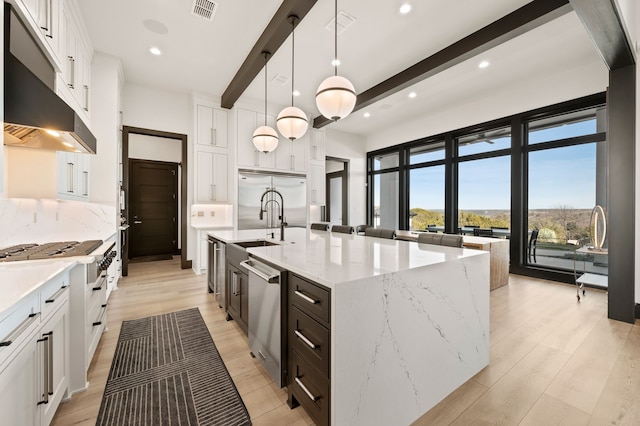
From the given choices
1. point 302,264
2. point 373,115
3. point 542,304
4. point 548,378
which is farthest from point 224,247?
point 373,115

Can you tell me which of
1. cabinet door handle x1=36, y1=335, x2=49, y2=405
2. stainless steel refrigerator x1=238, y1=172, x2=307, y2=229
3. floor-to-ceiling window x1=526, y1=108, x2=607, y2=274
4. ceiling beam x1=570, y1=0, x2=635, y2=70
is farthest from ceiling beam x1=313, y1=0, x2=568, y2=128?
Result: cabinet door handle x1=36, y1=335, x2=49, y2=405

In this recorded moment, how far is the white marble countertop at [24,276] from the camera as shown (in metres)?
1.01

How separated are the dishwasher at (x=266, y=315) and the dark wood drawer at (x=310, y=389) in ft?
0.44

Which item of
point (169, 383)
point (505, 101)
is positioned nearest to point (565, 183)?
point (505, 101)

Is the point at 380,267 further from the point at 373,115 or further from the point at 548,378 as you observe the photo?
the point at 373,115

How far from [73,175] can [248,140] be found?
3018 millimetres

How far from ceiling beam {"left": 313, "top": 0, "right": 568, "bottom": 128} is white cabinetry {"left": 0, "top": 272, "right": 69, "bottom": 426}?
4.51 m

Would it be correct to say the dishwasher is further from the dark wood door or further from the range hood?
the dark wood door

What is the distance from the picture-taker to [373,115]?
636 cm

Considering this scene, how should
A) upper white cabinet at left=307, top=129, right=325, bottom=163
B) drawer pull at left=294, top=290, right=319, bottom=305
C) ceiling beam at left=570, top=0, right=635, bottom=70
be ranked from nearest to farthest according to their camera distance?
1. drawer pull at left=294, top=290, right=319, bottom=305
2. ceiling beam at left=570, top=0, right=635, bottom=70
3. upper white cabinet at left=307, top=129, right=325, bottom=163

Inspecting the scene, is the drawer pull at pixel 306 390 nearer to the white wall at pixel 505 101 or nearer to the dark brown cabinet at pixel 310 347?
the dark brown cabinet at pixel 310 347

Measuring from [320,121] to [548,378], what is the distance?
5843 millimetres

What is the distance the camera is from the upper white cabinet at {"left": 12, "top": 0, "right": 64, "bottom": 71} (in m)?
1.78

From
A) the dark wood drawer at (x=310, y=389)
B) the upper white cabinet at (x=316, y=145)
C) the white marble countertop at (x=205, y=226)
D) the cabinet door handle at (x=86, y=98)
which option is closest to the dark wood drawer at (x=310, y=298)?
the dark wood drawer at (x=310, y=389)
